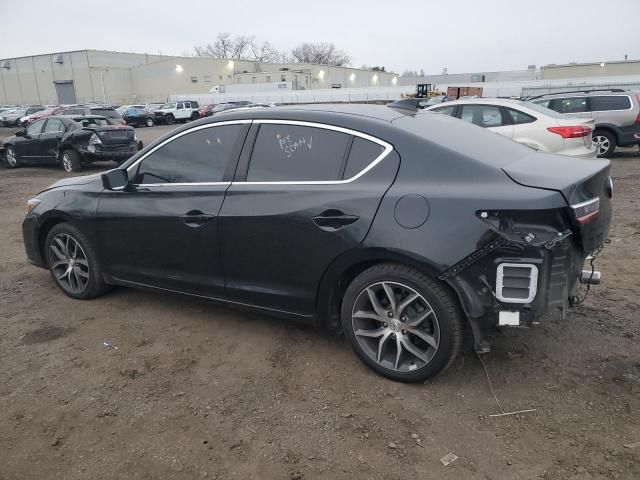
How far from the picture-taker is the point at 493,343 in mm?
3652

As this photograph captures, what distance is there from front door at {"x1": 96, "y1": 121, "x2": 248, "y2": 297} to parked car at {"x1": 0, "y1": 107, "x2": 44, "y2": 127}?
134 feet

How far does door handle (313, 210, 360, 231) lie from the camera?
3.12 meters

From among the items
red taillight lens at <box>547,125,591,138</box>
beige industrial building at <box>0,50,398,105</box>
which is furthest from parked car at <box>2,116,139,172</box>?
beige industrial building at <box>0,50,398,105</box>

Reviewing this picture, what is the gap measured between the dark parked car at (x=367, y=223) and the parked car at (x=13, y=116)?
4139 cm

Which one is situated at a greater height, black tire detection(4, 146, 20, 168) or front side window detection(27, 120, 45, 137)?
front side window detection(27, 120, 45, 137)

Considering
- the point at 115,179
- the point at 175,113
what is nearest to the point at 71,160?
the point at 115,179

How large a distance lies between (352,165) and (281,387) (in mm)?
1446

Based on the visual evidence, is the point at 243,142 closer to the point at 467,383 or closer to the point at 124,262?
the point at 124,262

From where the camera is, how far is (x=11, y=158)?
1480 centimetres

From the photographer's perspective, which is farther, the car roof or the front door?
the front door

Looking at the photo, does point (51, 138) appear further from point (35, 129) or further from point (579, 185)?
point (579, 185)

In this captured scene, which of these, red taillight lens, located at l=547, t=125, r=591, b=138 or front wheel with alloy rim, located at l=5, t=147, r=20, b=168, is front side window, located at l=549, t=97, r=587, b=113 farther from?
front wheel with alloy rim, located at l=5, t=147, r=20, b=168

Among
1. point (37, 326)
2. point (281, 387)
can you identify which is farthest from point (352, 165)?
point (37, 326)

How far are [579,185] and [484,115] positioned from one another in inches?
279
